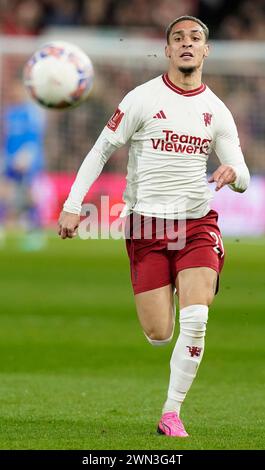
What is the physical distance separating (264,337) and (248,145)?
16569mm

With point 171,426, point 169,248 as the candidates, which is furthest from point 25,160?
point 171,426

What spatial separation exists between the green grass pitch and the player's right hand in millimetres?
1254

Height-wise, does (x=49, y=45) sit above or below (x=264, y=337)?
above

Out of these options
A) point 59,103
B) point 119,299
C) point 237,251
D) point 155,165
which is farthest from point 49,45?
point 237,251

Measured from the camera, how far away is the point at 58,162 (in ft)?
103

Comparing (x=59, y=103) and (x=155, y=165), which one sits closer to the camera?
(x=155, y=165)

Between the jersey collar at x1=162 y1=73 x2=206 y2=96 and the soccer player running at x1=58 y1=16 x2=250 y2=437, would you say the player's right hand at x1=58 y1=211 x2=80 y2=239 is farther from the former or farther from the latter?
the jersey collar at x1=162 y1=73 x2=206 y2=96

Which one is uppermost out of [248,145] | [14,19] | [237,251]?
[14,19]

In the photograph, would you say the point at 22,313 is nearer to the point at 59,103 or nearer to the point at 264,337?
the point at 264,337

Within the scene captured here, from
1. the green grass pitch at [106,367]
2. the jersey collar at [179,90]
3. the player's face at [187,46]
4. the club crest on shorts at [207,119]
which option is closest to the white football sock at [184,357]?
the green grass pitch at [106,367]

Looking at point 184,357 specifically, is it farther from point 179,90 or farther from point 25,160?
point 25,160

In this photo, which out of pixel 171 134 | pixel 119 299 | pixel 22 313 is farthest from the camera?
pixel 119 299

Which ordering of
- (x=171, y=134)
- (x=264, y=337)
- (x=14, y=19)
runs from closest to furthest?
(x=171, y=134) < (x=264, y=337) < (x=14, y=19)

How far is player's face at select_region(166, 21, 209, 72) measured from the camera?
27.3 ft
